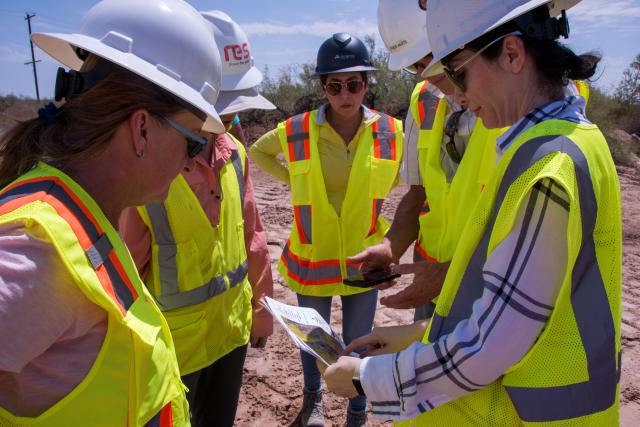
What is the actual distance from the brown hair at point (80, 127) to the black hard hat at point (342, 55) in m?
2.48

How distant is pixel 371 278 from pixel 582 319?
151cm

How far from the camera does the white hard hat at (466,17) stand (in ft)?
4.73

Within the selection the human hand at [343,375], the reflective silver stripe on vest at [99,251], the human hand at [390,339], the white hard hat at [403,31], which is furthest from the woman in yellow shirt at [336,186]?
the reflective silver stripe on vest at [99,251]

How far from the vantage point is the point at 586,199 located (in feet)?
4.25

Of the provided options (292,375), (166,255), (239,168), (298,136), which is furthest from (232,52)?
(292,375)

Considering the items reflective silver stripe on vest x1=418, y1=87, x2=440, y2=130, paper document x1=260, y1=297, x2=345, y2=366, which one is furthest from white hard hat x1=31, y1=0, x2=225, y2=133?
reflective silver stripe on vest x1=418, y1=87, x2=440, y2=130

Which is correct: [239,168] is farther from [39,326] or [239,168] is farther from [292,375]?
[292,375]

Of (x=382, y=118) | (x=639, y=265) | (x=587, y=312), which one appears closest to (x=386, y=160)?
(x=382, y=118)

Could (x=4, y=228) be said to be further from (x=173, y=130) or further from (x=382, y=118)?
(x=382, y=118)

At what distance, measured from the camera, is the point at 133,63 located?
1.43m

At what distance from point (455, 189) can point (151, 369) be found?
158 cm

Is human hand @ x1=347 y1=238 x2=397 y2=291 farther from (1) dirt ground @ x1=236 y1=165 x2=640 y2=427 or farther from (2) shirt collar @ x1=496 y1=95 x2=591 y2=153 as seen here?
(2) shirt collar @ x1=496 y1=95 x2=591 y2=153

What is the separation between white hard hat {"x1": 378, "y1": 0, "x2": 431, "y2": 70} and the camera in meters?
2.72

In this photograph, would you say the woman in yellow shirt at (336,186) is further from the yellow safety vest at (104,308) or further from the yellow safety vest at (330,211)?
the yellow safety vest at (104,308)
